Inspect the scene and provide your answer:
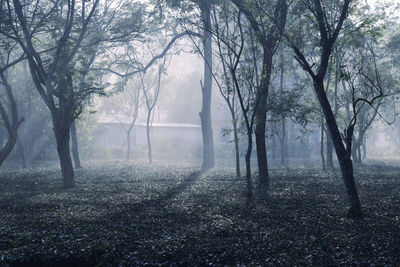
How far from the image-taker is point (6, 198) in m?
18.5

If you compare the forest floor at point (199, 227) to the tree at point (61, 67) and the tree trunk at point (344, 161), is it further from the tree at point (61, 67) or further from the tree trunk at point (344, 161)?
the tree at point (61, 67)

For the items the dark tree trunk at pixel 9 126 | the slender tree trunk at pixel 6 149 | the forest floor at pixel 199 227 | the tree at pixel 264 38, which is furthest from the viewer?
the dark tree trunk at pixel 9 126

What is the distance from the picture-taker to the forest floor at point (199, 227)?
369 inches

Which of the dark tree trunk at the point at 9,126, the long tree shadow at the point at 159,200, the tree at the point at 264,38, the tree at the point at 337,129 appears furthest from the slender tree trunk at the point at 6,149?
the tree at the point at 337,129

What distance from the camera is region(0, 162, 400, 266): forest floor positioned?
9.37 meters

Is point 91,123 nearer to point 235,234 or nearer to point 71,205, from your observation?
point 71,205

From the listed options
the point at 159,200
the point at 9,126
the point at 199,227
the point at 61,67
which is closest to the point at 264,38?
the point at 159,200

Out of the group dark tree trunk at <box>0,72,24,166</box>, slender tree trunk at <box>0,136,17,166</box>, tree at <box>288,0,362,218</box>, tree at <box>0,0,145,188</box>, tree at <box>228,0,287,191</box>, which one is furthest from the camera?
dark tree trunk at <box>0,72,24,166</box>

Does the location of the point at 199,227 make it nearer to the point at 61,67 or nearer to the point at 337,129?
the point at 337,129

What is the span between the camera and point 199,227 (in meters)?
12.2

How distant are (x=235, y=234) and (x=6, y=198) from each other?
496 inches

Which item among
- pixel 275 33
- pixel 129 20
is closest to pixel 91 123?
pixel 129 20

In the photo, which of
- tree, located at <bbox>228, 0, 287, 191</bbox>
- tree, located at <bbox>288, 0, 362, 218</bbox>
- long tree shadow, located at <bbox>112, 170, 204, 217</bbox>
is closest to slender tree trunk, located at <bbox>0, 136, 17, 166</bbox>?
long tree shadow, located at <bbox>112, 170, 204, 217</bbox>

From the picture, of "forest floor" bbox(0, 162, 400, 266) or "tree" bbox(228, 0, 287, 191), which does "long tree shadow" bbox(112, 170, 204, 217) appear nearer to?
"forest floor" bbox(0, 162, 400, 266)
